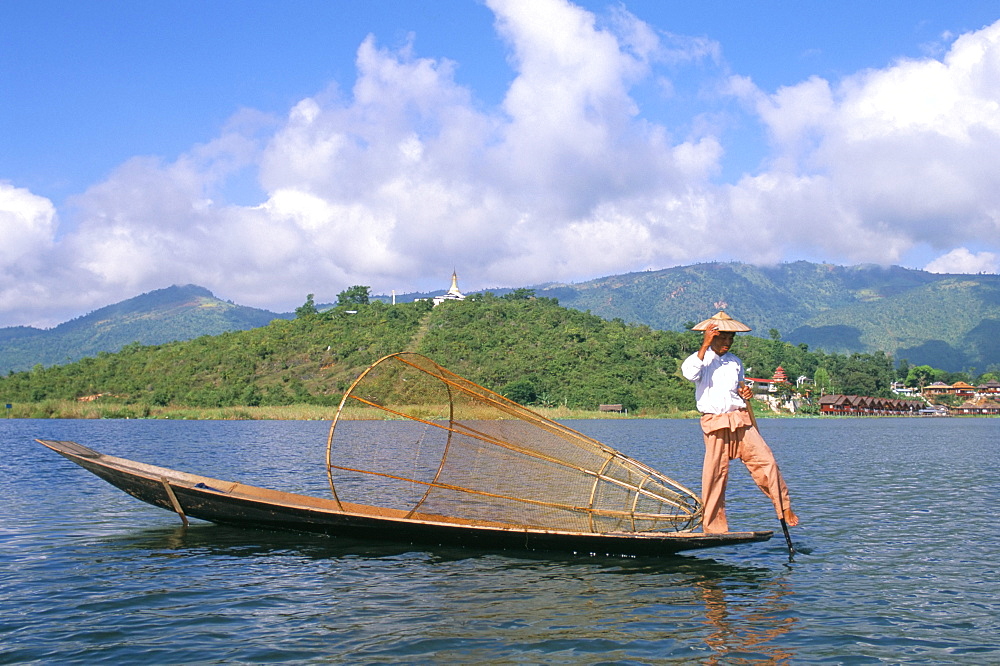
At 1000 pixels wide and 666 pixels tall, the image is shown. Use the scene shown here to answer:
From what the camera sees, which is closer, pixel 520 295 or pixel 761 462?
pixel 761 462

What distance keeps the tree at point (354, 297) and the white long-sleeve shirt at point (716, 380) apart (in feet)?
345

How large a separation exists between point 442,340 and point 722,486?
265ft

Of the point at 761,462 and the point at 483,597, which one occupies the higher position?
the point at 761,462

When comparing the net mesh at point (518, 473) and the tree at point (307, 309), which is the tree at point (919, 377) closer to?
the tree at point (307, 309)

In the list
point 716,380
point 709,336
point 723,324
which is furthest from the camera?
point 716,380

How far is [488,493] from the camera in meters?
11.5

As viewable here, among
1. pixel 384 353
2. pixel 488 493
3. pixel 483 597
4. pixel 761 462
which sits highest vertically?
pixel 384 353

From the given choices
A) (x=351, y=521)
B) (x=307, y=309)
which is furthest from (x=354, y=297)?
A: (x=351, y=521)

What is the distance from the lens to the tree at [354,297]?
374 feet

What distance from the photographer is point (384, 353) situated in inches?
3337

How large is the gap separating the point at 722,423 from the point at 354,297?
356 ft

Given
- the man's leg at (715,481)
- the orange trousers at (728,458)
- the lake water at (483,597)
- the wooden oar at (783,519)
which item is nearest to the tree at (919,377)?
the lake water at (483,597)

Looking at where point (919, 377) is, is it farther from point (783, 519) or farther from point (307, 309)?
point (783, 519)

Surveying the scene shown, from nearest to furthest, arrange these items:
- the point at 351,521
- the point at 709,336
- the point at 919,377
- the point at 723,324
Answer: the point at 709,336 < the point at 723,324 < the point at 351,521 < the point at 919,377
